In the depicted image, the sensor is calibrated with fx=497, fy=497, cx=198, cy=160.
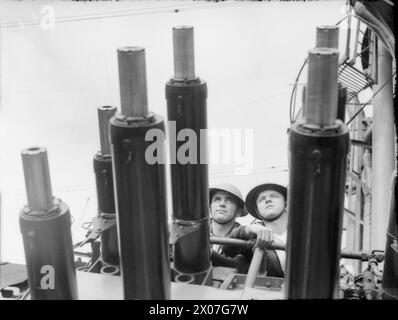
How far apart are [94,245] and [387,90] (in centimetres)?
Answer: 305

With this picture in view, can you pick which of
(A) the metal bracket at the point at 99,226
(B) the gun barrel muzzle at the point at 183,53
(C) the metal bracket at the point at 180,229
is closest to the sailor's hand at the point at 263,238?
(C) the metal bracket at the point at 180,229

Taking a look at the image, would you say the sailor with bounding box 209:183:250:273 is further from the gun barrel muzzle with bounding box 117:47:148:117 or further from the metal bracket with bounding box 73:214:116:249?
the gun barrel muzzle with bounding box 117:47:148:117

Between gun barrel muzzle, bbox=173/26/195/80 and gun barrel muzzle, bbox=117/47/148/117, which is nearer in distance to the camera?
gun barrel muzzle, bbox=117/47/148/117

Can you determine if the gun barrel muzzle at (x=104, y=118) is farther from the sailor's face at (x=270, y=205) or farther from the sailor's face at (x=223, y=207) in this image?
the sailor's face at (x=270, y=205)

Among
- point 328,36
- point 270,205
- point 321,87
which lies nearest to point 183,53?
point 328,36

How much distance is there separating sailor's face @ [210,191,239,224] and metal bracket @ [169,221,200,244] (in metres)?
1.02

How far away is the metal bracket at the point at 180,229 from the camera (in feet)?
5.05

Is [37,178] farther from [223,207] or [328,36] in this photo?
[223,207]

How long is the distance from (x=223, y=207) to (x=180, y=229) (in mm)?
1099

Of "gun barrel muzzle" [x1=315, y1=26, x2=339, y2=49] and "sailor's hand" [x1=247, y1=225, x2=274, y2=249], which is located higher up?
"gun barrel muzzle" [x1=315, y1=26, x2=339, y2=49]

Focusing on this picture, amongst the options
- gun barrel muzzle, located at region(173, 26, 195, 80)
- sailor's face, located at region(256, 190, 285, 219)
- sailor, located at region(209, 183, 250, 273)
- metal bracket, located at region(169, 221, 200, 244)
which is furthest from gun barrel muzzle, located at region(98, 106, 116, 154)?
sailor's face, located at region(256, 190, 285, 219)

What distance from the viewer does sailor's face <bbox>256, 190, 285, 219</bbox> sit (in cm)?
269
